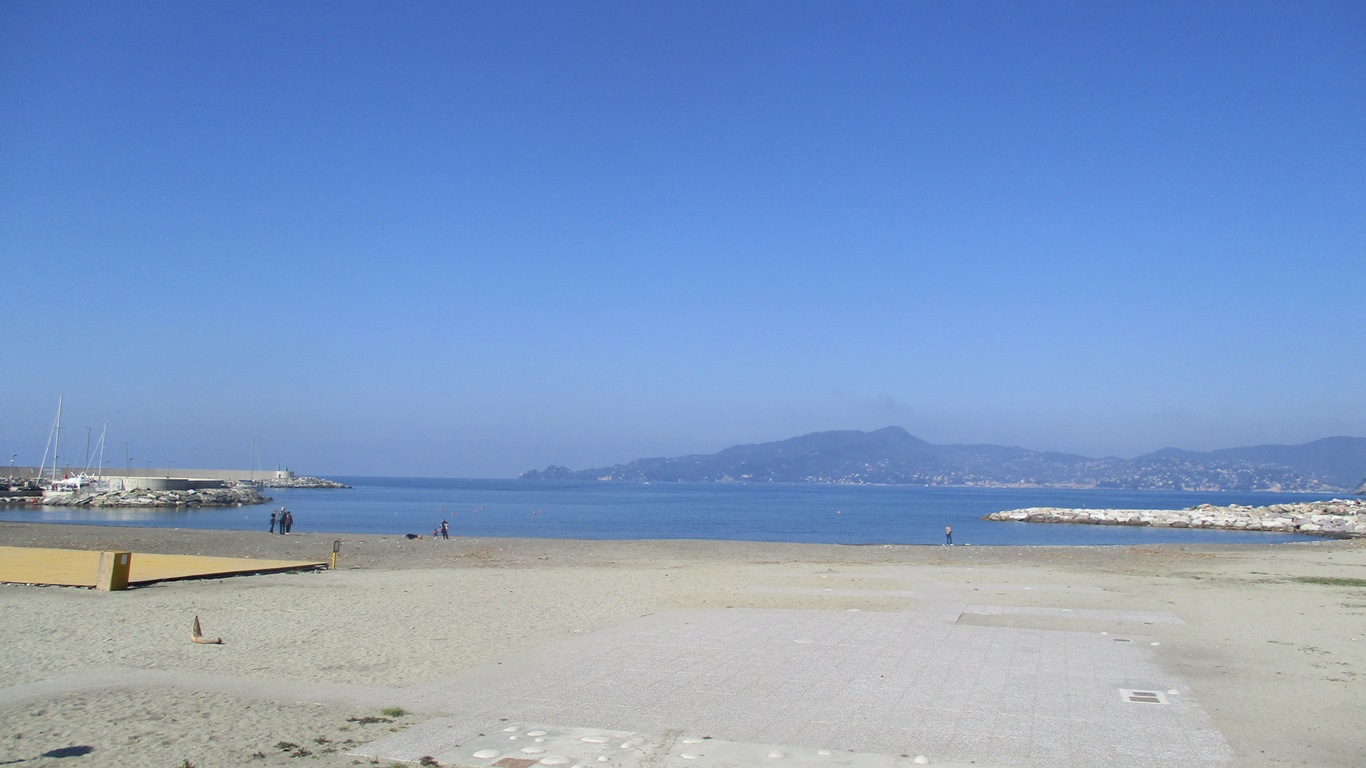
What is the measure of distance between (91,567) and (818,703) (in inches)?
751

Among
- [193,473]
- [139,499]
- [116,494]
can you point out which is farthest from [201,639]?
[193,473]

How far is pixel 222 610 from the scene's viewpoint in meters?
15.6

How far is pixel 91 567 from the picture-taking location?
21.3 m

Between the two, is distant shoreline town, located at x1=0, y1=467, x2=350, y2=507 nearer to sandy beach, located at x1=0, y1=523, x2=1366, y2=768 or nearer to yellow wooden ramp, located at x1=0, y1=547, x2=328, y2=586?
sandy beach, located at x1=0, y1=523, x2=1366, y2=768

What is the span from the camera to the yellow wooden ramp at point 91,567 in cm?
1886

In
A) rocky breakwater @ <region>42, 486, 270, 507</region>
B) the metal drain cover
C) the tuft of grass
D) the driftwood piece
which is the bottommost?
the metal drain cover

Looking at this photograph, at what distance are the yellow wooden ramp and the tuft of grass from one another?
2545cm

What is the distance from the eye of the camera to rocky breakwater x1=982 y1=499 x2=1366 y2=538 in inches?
2223

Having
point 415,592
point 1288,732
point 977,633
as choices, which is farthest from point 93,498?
point 1288,732

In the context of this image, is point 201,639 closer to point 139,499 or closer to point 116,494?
point 139,499

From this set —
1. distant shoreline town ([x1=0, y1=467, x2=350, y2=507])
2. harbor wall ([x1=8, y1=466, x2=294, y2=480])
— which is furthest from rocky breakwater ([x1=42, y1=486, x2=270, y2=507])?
harbor wall ([x1=8, y1=466, x2=294, y2=480])

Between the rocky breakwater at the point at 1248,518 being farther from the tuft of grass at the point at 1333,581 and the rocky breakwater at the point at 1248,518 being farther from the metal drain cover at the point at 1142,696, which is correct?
the metal drain cover at the point at 1142,696

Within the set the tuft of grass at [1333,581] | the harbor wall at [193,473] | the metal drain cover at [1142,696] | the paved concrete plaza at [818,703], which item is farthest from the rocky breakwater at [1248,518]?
the harbor wall at [193,473]

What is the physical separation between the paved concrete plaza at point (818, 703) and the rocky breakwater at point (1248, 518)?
5207cm
